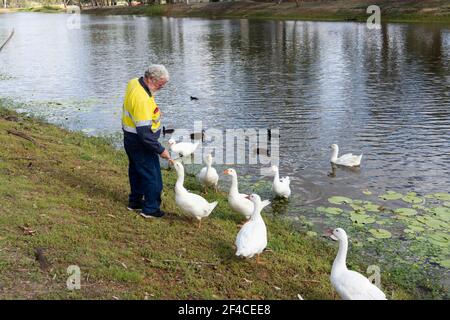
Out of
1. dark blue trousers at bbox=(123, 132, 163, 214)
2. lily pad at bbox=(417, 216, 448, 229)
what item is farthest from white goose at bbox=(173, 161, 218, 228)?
lily pad at bbox=(417, 216, 448, 229)

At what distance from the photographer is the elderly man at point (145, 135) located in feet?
28.9

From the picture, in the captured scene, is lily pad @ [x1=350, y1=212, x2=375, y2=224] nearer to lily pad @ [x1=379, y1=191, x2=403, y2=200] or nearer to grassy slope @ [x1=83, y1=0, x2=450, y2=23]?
lily pad @ [x1=379, y1=191, x2=403, y2=200]

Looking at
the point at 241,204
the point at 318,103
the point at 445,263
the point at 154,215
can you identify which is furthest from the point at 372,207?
the point at 318,103

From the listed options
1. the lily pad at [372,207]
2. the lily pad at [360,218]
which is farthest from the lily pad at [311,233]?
the lily pad at [372,207]

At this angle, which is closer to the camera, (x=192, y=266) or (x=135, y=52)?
(x=192, y=266)

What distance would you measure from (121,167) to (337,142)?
799 centimetres

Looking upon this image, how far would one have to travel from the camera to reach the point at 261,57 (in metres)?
39.5

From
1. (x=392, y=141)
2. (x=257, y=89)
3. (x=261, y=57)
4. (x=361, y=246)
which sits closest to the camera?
(x=361, y=246)

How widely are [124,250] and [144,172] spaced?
5.33 feet

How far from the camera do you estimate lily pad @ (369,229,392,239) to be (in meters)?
10.6

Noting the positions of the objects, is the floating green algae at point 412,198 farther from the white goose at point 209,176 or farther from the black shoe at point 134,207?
the black shoe at point 134,207
